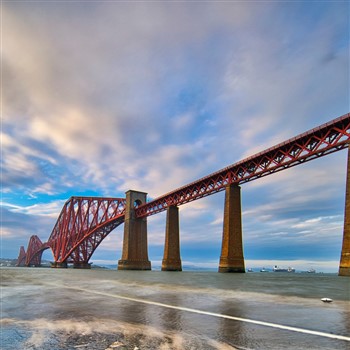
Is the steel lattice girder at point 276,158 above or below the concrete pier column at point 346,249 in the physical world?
above

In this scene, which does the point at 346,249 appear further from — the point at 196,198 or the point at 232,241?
the point at 196,198

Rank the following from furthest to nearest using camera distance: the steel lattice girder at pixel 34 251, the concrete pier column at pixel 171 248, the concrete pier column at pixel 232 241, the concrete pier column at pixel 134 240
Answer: the steel lattice girder at pixel 34 251 < the concrete pier column at pixel 134 240 < the concrete pier column at pixel 171 248 < the concrete pier column at pixel 232 241

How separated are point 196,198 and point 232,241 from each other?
18713 millimetres

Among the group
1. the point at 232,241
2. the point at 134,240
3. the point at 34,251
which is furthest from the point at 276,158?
the point at 34,251

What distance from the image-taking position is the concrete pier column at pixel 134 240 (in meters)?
80.5

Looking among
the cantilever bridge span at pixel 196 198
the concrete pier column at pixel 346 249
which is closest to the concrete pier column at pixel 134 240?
the cantilever bridge span at pixel 196 198

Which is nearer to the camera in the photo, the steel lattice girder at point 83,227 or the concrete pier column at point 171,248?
the concrete pier column at point 171,248

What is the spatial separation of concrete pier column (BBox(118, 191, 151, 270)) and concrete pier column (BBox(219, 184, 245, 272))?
39.1m

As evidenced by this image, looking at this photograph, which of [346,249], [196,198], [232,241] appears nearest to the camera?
[346,249]

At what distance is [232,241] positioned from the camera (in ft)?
152

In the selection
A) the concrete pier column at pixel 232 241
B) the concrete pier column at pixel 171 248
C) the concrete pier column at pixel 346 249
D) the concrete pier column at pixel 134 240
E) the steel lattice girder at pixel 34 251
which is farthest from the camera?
the steel lattice girder at pixel 34 251

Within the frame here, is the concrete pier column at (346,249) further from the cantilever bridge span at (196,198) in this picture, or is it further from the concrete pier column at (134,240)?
the concrete pier column at (134,240)

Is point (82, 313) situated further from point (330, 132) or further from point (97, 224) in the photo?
point (97, 224)

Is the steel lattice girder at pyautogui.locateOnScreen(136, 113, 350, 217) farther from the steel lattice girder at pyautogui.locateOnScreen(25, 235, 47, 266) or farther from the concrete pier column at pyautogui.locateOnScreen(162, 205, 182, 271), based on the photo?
the steel lattice girder at pyautogui.locateOnScreen(25, 235, 47, 266)
